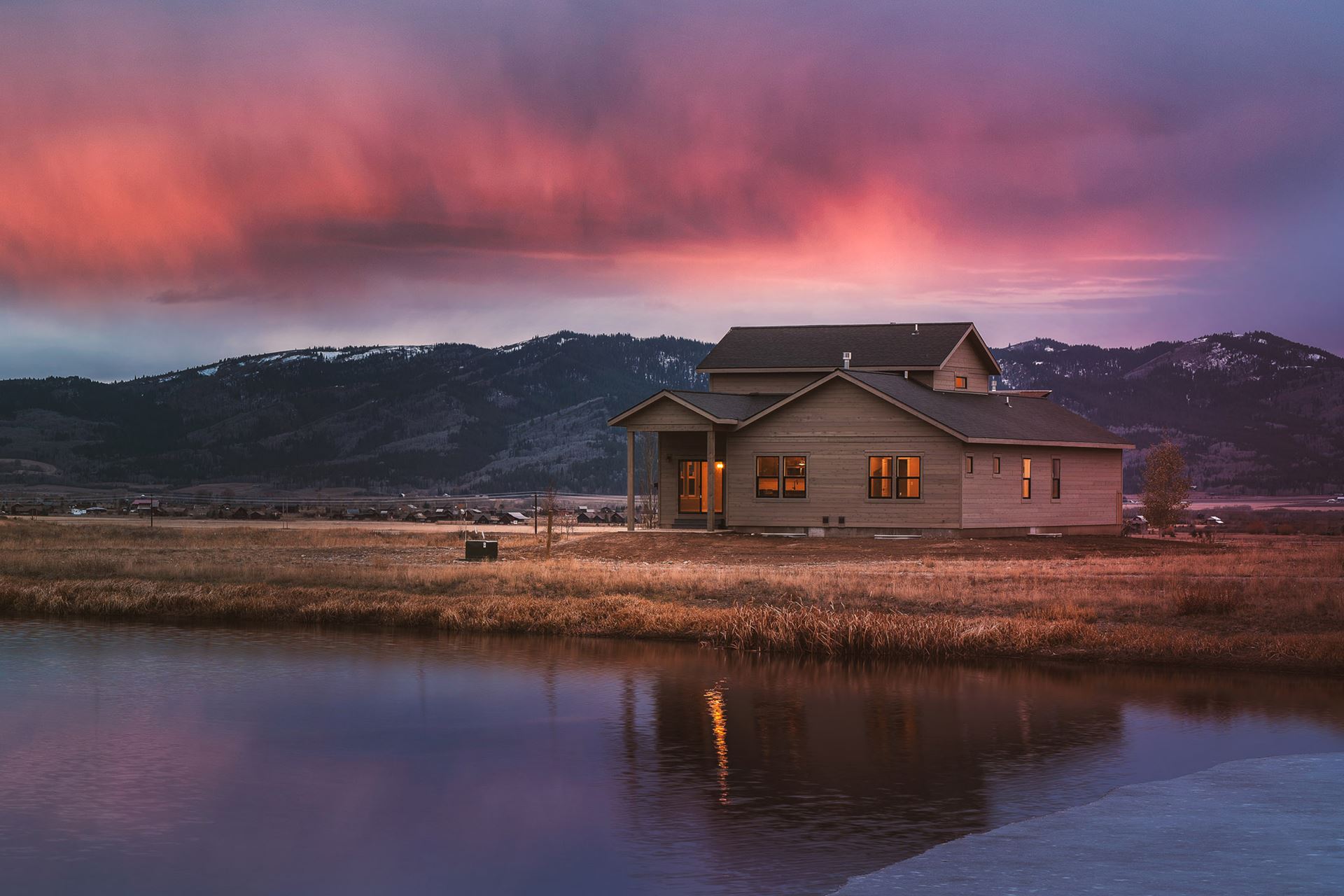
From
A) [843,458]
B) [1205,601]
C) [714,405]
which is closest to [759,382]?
[714,405]

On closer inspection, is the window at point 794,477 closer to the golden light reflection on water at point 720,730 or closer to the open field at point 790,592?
the open field at point 790,592

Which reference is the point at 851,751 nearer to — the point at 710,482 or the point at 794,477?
the point at 794,477

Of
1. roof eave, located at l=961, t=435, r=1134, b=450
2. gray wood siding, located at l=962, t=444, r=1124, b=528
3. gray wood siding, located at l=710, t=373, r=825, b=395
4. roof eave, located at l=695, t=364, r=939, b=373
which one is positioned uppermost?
roof eave, located at l=695, t=364, r=939, b=373

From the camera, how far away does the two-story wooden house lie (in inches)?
1843

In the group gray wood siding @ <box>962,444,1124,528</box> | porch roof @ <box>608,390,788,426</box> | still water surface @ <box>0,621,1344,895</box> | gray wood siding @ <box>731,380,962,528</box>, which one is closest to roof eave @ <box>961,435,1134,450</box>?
gray wood siding @ <box>962,444,1124,528</box>

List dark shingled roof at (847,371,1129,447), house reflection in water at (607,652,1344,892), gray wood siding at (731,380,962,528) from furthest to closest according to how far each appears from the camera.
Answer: dark shingled roof at (847,371,1129,447)
gray wood siding at (731,380,962,528)
house reflection in water at (607,652,1344,892)

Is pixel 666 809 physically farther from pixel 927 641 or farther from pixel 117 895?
pixel 927 641

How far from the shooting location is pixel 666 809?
52.6 feet

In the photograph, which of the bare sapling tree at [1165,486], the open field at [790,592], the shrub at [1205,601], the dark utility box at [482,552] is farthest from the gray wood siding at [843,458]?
the shrub at [1205,601]

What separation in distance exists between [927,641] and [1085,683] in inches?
133

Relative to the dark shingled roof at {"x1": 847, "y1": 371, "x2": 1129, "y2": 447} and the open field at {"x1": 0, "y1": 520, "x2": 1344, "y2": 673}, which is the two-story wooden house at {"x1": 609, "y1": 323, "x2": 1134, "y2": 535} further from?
the open field at {"x1": 0, "y1": 520, "x2": 1344, "y2": 673}

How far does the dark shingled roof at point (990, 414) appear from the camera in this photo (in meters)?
47.2

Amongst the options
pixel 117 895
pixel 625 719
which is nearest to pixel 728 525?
pixel 625 719

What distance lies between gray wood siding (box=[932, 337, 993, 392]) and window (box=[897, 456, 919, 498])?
688cm
